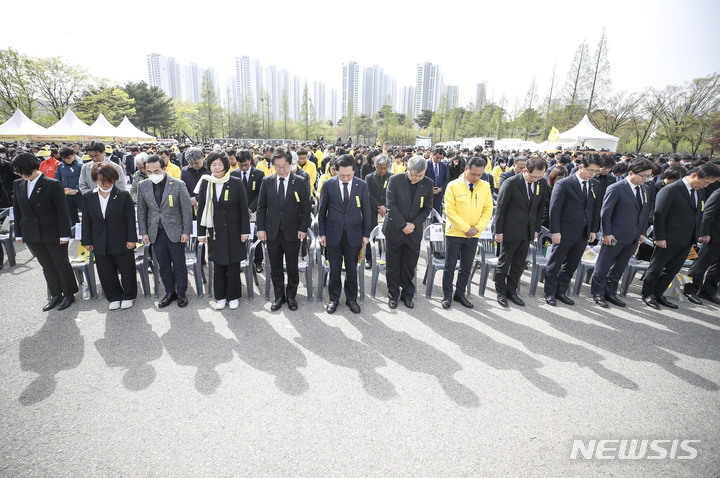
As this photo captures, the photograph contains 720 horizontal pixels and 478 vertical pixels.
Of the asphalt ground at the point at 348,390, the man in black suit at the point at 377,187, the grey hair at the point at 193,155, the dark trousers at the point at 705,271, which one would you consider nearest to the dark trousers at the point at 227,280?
the asphalt ground at the point at 348,390

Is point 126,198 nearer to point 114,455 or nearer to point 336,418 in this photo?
point 114,455

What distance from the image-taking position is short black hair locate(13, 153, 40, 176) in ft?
13.0

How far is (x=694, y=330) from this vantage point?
4219mm

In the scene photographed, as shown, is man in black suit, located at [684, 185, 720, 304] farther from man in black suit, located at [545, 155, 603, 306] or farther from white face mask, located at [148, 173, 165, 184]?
white face mask, located at [148, 173, 165, 184]

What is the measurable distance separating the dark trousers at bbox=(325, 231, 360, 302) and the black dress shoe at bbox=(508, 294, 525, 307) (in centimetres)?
234

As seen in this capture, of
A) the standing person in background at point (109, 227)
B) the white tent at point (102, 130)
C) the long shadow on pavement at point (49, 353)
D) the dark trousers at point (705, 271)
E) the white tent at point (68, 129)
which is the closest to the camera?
the long shadow on pavement at point (49, 353)

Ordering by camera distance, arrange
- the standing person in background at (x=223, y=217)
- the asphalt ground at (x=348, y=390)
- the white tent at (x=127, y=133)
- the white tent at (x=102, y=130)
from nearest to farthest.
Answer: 1. the asphalt ground at (x=348, y=390)
2. the standing person in background at (x=223, y=217)
3. the white tent at (x=102, y=130)
4. the white tent at (x=127, y=133)

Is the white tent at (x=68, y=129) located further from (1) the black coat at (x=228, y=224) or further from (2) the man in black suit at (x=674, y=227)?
(2) the man in black suit at (x=674, y=227)

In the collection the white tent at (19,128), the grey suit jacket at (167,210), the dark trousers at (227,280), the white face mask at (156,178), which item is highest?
the white tent at (19,128)

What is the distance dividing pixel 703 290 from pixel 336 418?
6.15 meters

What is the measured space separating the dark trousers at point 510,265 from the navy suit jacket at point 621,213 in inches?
44.8

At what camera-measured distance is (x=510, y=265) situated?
486 centimetres

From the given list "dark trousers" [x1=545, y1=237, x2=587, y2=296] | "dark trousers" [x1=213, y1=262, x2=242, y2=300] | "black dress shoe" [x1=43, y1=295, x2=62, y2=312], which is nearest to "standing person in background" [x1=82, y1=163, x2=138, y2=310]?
"black dress shoe" [x1=43, y1=295, x2=62, y2=312]

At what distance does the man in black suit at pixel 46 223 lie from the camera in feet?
13.5
